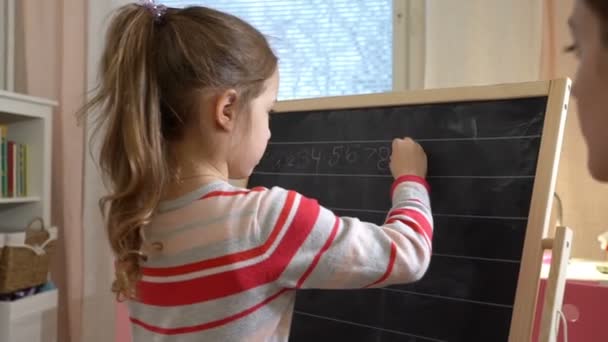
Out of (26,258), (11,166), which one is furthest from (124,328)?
(11,166)

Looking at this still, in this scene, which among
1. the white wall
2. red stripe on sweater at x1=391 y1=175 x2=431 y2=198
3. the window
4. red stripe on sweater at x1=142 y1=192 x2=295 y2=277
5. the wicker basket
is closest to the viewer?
red stripe on sweater at x1=142 y1=192 x2=295 y2=277

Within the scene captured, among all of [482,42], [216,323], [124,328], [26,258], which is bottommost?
[124,328]

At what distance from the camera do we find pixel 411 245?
3.30 ft

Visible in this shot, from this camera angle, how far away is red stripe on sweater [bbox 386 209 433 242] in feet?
3.40

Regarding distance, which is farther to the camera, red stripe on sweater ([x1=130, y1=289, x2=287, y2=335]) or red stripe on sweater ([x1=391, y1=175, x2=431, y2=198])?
red stripe on sweater ([x1=391, y1=175, x2=431, y2=198])

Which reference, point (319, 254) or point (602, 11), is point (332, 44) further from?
point (602, 11)

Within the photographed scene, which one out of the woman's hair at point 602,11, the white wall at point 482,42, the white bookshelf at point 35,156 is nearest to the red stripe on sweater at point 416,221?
the woman's hair at point 602,11

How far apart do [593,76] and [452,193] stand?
1.62 feet

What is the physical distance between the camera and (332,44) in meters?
2.28

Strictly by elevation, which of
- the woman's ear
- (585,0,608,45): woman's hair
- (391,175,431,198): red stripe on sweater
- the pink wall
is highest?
(585,0,608,45): woman's hair

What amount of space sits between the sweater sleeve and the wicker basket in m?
1.49

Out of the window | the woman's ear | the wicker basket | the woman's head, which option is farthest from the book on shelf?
the woman's head

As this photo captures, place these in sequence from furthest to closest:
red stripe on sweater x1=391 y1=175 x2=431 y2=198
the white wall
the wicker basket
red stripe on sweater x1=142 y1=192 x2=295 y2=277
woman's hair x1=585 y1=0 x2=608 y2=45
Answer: the wicker basket
the white wall
red stripe on sweater x1=391 y1=175 x2=431 y2=198
red stripe on sweater x1=142 y1=192 x2=295 y2=277
woman's hair x1=585 y1=0 x2=608 y2=45

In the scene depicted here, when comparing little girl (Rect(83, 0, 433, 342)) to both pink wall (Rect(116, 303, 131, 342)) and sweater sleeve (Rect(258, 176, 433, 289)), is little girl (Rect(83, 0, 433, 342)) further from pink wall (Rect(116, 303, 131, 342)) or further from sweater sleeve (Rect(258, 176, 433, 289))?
pink wall (Rect(116, 303, 131, 342))
